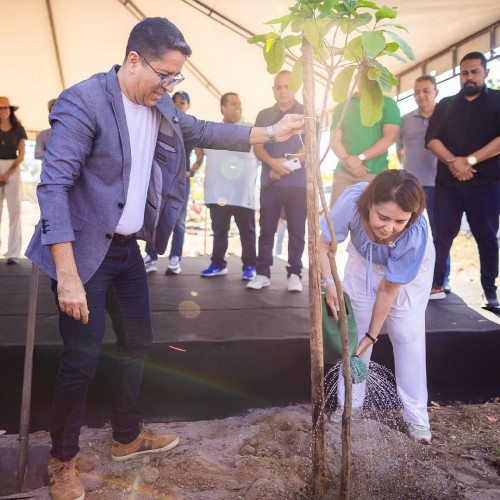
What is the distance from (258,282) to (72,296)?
7.84ft

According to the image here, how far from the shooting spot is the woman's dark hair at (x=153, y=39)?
4.83 ft

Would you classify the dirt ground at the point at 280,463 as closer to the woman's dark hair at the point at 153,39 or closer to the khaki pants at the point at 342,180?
the woman's dark hair at the point at 153,39

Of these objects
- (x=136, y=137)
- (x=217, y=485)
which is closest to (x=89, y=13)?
(x=136, y=137)

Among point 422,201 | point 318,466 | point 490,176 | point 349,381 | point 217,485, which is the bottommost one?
point 217,485

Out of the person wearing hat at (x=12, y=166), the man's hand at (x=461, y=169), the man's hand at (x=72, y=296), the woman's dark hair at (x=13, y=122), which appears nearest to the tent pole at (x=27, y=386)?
the man's hand at (x=72, y=296)

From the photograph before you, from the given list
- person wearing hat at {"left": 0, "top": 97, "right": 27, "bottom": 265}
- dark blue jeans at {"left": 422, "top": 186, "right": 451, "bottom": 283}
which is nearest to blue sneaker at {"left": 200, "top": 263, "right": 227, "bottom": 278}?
dark blue jeans at {"left": 422, "top": 186, "right": 451, "bottom": 283}

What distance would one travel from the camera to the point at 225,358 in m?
2.40

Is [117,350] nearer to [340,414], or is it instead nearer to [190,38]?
[340,414]

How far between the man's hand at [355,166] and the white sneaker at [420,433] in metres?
1.86

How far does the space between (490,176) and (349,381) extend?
2268 mm

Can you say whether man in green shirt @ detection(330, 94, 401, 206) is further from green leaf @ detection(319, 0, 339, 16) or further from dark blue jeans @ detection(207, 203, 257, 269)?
green leaf @ detection(319, 0, 339, 16)

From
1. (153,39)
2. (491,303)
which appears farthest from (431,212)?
(153,39)

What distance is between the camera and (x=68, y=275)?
1.45 m

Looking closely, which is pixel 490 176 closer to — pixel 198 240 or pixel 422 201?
pixel 422 201
